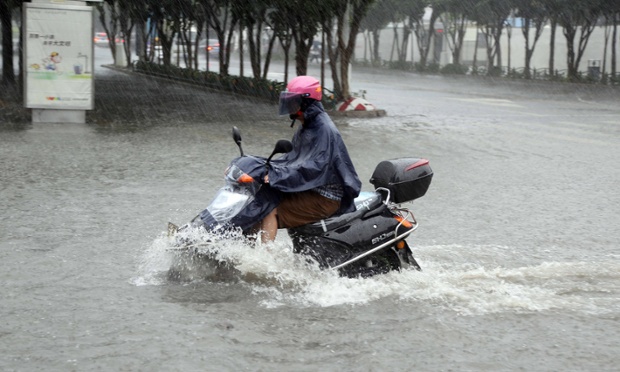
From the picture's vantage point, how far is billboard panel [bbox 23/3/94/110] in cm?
1831

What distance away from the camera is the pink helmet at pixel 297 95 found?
6.59 metres

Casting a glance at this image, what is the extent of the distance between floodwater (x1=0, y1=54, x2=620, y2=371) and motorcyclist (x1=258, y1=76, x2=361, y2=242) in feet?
0.97

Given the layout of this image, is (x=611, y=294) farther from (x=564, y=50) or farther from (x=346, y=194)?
(x=564, y=50)

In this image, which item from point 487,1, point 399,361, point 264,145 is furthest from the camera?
point 487,1

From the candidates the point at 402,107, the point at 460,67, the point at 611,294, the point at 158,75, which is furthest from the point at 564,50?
the point at 611,294

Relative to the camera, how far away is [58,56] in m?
18.6

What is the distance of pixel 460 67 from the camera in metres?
47.7

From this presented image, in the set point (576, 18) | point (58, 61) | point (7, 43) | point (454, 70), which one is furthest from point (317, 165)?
point (454, 70)

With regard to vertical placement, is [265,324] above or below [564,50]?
below

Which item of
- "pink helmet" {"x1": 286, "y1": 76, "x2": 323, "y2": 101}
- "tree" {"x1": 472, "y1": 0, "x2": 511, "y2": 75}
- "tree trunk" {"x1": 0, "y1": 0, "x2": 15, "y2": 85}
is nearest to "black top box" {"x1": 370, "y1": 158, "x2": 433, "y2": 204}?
"pink helmet" {"x1": 286, "y1": 76, "x2": 323, "y2": 101}

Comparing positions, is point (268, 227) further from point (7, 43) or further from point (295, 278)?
point (7, 43)

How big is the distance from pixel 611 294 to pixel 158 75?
113ft

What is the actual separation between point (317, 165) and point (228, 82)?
2330 cm

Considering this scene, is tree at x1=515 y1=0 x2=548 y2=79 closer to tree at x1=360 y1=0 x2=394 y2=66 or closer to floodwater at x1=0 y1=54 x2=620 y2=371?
tree at x1=360 y1=0 x2=394 y2=66
